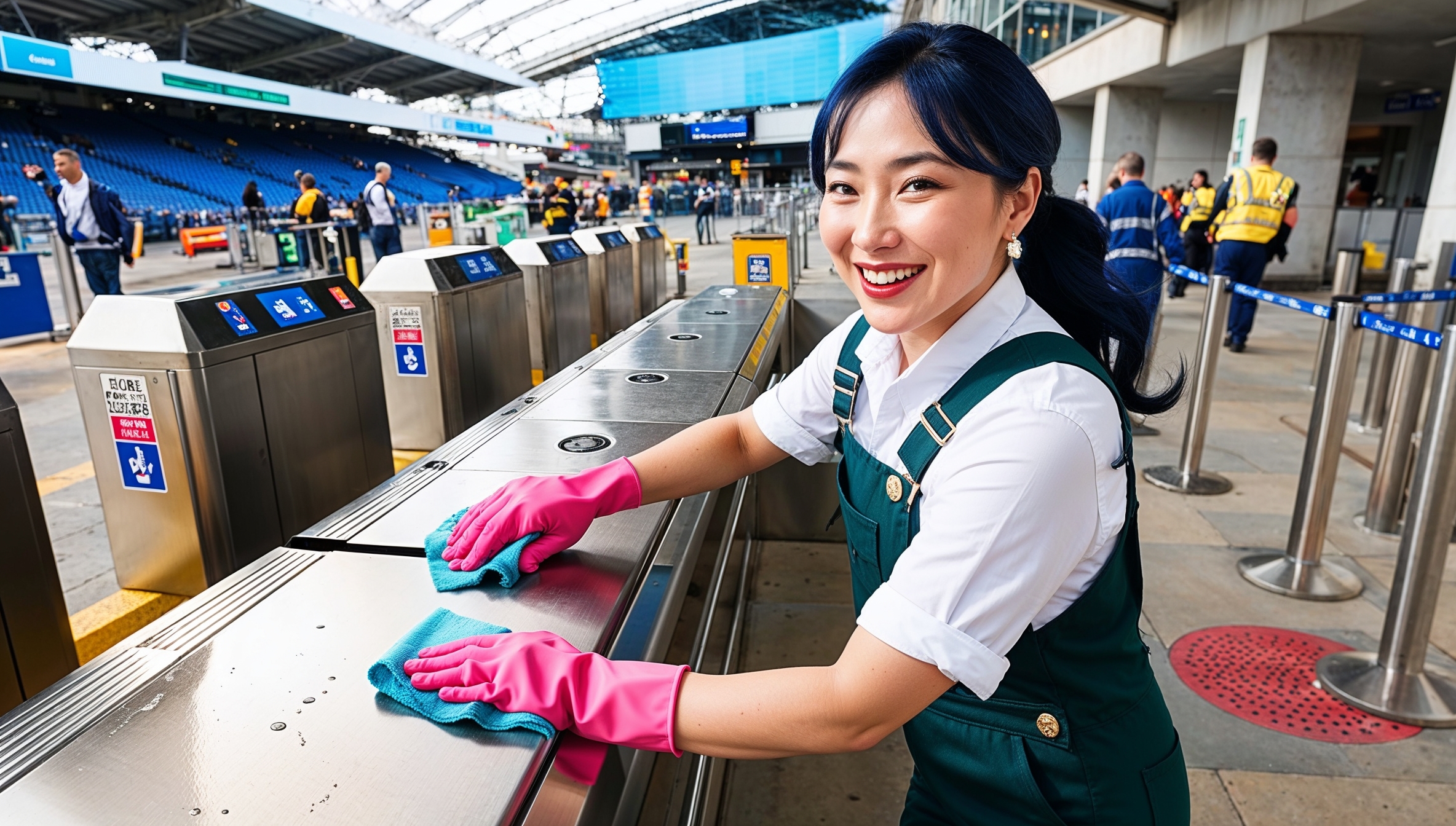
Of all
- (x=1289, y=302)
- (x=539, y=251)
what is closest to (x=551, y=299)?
(x=539, y=251)

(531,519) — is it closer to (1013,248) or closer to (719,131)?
(1013,248)

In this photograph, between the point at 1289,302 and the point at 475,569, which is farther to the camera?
the point at 1289,302

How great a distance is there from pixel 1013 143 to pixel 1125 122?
14.6 meters

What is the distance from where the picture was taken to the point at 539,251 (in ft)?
17.9

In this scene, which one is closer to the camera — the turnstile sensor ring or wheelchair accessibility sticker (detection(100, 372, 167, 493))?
the turnstile sensor ring

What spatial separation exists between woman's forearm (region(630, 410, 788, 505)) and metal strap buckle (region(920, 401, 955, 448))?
50cm

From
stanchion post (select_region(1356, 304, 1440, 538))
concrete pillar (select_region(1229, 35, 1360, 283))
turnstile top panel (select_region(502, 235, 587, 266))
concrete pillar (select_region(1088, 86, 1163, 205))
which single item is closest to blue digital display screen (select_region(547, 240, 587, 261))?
turnstile top panel (select_region(502, 235, 587, 266))

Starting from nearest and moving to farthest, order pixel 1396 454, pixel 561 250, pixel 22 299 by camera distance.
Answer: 1. pixel 1396 454
2. pixel 561 250
3. pixel 22 299

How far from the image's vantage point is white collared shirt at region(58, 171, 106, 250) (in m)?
7.30

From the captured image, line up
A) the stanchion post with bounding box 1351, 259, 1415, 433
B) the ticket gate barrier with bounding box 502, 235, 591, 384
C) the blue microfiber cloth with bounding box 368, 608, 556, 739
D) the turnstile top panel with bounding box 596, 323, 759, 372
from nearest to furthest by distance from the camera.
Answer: the blue microfiber cloth with bounding box 368, 608, 556, 739
the turnstile top panel with bounding box 596, 323, 759, 372
the stanchion post with bounding box 1351, 259, 1415, 433
the ticket gate barrier with bounding box 502, 235, 591, 384

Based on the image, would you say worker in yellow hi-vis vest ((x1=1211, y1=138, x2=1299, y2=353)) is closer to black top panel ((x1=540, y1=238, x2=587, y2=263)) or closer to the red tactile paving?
the red tactile paving

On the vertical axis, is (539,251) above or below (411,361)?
above

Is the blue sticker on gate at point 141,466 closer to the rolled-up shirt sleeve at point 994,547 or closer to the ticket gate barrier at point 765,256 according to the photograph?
the rolled-up shirt sleeve at point 994,547

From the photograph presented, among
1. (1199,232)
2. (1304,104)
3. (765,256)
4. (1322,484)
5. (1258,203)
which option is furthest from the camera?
(1304,104)
